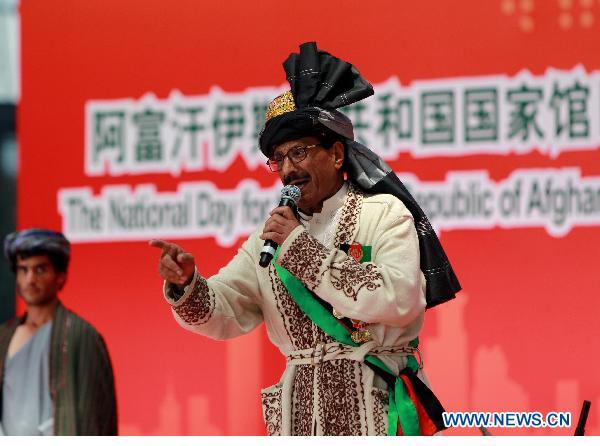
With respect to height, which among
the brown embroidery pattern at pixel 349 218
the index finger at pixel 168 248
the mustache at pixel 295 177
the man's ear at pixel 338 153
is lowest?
the index finger at pixel 168 248

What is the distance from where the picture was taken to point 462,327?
14.6 ft

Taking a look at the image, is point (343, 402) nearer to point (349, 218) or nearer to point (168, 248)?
point (349, 218)

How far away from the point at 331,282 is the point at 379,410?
0.35 meters

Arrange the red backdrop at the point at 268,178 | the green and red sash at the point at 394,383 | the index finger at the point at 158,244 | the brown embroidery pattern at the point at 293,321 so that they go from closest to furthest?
the index finger at the point at 158,244, the green and red sash at the point at 394,383, the brown embroidery pattern at the point at 293,321, the red backdrop at the point at 268,178

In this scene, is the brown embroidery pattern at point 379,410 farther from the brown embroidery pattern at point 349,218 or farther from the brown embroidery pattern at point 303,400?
the brown embroidery pattern at point 349,218

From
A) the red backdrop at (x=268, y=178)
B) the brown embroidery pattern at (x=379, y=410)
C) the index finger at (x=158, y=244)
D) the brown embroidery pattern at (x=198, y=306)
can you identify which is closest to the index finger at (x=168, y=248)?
the index finger at (x=158, y=244)

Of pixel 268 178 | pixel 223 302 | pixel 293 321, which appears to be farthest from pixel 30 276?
pixel 293 321

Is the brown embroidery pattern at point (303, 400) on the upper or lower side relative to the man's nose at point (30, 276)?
lower

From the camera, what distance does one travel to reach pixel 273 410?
2.95 meters

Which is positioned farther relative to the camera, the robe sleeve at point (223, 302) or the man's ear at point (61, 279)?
the man's ear at point (61, 279)

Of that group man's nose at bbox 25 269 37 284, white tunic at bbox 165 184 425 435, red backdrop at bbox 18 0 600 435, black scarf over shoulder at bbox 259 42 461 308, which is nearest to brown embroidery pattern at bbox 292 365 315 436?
white tunic at bbox 165 184 425 435

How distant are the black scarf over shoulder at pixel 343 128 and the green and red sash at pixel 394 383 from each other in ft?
0.57

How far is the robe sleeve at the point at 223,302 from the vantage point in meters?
2.83

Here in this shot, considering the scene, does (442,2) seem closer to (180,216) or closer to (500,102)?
(500,102)
